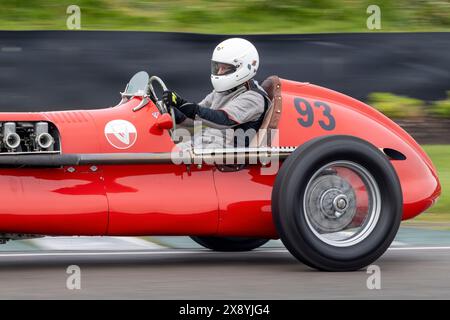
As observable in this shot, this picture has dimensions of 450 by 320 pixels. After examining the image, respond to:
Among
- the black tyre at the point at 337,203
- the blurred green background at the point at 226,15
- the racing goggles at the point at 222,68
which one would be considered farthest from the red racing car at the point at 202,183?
the blurred green background at the point at 226,15

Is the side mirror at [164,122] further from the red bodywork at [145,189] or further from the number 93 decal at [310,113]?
the number 93 decal at [310,113]

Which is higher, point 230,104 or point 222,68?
point 222,68

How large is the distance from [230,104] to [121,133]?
0.81 meters

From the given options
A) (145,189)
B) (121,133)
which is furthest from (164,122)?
(145,189)

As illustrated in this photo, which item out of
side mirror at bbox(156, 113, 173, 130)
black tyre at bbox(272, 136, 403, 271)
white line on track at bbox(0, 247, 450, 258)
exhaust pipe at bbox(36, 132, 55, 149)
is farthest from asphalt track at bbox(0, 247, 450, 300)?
side mirror at bbox(156, 113, 173, 130)

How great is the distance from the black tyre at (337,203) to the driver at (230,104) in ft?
1.70

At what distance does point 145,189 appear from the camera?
7.20m

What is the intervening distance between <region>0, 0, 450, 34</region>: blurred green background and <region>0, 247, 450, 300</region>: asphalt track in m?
7.85

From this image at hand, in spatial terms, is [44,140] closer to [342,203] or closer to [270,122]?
[270,122]

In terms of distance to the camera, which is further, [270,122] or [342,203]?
[270,122]

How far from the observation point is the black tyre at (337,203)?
710cm

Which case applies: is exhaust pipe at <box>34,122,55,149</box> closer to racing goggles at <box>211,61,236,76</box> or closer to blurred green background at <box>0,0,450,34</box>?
racing goggles at <box>211,61,236,76</box>

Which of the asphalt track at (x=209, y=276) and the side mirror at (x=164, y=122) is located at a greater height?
the side mirror at (x=164, y=122)

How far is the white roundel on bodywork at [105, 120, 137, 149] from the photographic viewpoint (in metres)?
7.25
